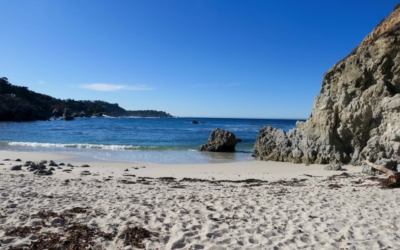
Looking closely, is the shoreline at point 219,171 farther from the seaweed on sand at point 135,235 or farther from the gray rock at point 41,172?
the seaweed on sand at point 135,235

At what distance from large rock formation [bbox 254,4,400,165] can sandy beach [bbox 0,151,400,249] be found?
19.6 feet

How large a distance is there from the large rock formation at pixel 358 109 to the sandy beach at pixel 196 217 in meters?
5.96

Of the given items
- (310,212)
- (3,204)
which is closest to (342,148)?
(310,212)

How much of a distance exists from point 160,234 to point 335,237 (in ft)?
10.3

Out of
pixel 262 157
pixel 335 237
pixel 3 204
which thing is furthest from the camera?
pixel 262 157

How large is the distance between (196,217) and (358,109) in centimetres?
1296

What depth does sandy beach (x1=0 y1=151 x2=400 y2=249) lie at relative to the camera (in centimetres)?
486

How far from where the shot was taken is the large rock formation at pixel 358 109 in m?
14.1

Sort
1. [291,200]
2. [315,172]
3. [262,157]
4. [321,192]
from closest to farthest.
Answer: [291,200]
[321,192]
[315,172]
[262,157]

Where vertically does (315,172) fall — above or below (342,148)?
below

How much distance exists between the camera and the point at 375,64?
15.5 metres

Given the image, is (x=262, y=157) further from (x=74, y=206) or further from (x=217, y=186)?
(x=74, y=206)

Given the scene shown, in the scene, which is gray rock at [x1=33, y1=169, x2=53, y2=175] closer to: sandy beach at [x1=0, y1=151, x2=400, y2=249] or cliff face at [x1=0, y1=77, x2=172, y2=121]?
sandy beach at [x1=0, y1=151, x2=400, y2=249]

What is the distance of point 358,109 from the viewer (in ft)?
50.7
